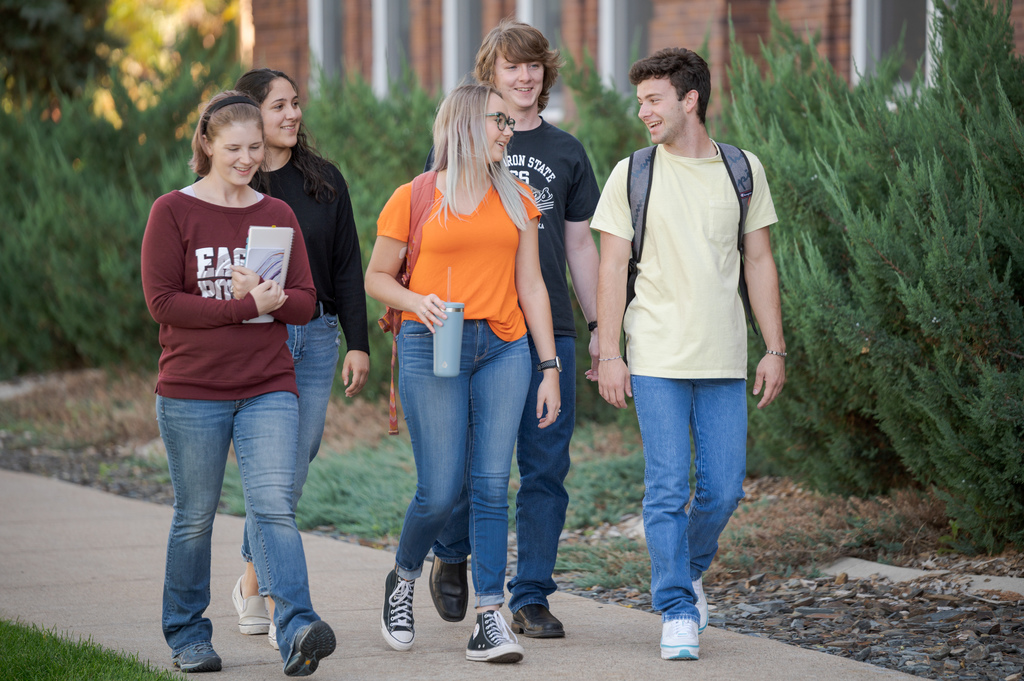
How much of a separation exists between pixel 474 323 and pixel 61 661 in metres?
1.74

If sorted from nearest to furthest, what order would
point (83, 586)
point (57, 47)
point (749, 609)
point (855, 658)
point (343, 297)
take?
point (855, 658), point (343, 297), point (749, 609), point (83, 586), point (57, 47)

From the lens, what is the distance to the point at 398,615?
13.6 ft

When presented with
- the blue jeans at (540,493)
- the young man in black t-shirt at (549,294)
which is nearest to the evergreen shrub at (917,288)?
the young man in black t-shirt at (549,294)

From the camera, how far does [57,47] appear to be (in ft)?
45.0

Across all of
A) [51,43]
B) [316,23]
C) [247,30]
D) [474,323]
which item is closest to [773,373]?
[474,323]

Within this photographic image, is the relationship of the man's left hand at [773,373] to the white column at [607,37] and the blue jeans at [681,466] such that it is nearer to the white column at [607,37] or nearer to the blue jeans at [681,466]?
the blue jeans at [681,466]

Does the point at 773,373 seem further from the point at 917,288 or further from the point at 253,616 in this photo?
the point at 253,616

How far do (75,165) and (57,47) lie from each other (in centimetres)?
267

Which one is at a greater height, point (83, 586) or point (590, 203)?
point (590, 203)

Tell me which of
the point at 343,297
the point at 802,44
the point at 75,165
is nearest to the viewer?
the point at 343,297

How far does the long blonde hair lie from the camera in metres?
3.91

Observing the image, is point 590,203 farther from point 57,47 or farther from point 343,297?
point 57,47

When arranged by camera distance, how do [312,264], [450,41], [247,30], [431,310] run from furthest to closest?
1. [247,30]
2. [450,41]
3. [312,264]
4. [431,310]

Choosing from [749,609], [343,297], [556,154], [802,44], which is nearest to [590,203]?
[556,154]
